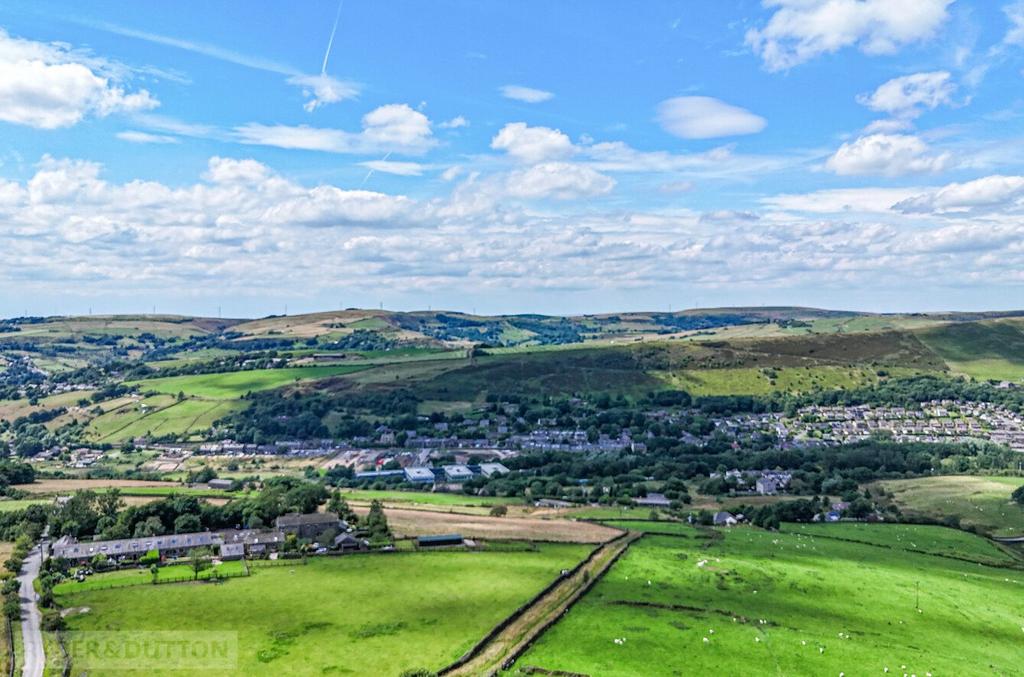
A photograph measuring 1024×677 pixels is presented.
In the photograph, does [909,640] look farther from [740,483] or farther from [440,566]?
[740,483]

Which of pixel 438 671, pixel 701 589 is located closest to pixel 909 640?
pixel 701 589

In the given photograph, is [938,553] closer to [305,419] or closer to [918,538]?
[918,538]

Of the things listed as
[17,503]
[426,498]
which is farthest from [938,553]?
[17,503]

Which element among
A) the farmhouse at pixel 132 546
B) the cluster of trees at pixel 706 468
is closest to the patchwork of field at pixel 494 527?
the farmhouse at pixel 132 546

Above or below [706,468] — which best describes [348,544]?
above

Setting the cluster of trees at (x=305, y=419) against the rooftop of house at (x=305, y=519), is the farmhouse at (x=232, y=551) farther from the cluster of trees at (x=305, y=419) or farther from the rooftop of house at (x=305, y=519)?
the cluster of trees at (x=305, y=419)

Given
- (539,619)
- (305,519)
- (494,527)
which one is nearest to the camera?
(539,619)
